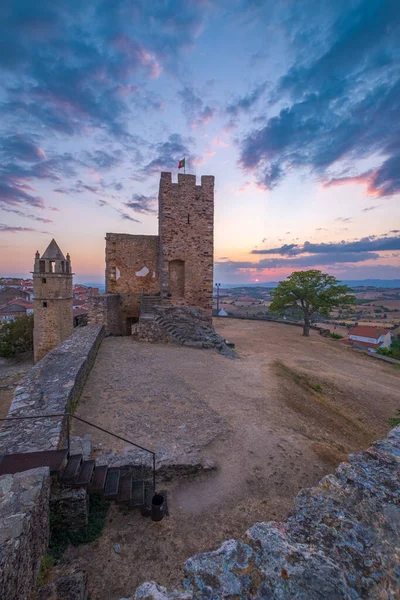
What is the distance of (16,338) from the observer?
21625 millimetres

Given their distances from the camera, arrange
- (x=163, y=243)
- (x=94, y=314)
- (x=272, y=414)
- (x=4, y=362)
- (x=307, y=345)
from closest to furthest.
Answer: (x=272, y=414)
(x=94, y=314)
(x=163, y=243)
(x=307, y=345)
(x=4, y=362)

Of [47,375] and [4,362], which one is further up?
[47,375]

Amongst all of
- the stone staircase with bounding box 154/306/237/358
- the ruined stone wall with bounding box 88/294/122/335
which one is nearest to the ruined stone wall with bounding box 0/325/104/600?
the stone staircase with bounding box 154/306/237/358

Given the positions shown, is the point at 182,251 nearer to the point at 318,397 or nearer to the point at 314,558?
the point at 318,397

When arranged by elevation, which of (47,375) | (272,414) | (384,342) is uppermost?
(47,375)

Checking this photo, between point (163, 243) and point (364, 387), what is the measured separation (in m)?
11.9

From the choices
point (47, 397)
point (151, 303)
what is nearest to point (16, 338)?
point (151, 303)

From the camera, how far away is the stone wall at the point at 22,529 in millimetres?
2150

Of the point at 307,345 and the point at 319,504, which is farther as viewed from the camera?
the point at 307,345

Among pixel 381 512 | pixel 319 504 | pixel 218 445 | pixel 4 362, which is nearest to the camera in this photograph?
pixel 381 512

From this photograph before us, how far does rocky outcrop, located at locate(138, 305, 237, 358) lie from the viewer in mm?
12414

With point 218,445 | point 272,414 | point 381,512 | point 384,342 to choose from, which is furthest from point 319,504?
point 384,342

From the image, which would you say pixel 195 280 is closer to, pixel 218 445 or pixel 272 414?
pixel 272 414

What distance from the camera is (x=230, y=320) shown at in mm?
25422
